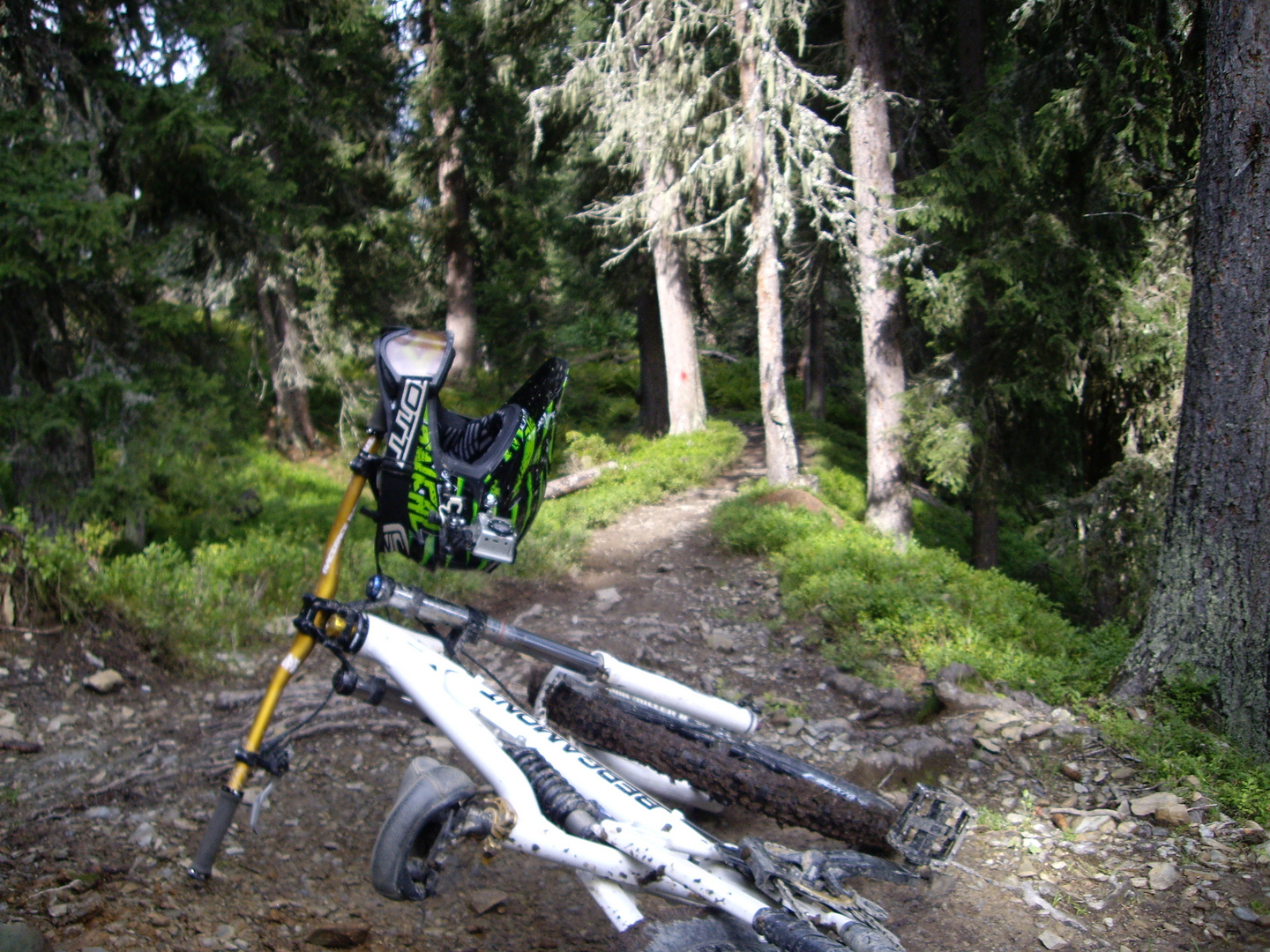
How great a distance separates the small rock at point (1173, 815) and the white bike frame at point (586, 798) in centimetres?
260

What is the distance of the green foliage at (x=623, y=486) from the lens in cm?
901

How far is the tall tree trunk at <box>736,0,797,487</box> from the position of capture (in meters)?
13.0

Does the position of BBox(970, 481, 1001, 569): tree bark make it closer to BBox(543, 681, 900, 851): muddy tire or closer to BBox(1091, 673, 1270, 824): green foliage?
BBox(1091, 673, 1270, 824): green foliage

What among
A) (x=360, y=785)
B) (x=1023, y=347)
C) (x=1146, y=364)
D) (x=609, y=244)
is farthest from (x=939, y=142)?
(x=360, y=785)

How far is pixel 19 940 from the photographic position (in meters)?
3.07

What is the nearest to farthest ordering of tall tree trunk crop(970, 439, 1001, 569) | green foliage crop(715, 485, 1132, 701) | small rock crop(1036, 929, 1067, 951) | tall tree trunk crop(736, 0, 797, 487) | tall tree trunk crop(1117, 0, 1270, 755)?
small rock crop(1036, 929, 1067, 951), tall tree trunk crop(1117, 0, 1270, 755), green foliage crop(715, 485, 1132, 701), tall tree trunk crop(970, 439, 1001, 569), tall tree trunk crop(736, 0, 797, 487)

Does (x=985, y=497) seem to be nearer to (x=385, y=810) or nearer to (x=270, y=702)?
(x=385, y=810)

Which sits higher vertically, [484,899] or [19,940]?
[19,940]

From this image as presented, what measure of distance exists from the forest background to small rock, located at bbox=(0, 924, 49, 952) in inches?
122

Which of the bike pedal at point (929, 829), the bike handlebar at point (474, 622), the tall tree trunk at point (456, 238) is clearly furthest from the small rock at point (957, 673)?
the tall tree trunk at point (456, 238)

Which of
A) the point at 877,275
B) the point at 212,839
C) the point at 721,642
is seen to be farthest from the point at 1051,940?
the point at 877,275

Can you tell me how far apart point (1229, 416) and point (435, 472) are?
195 inches

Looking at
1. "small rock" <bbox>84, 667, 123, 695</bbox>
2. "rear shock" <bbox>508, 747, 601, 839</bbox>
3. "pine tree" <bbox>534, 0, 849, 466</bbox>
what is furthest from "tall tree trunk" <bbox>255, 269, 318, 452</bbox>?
"rear shock" <bbox>508, 747, 601, 839</bbox>

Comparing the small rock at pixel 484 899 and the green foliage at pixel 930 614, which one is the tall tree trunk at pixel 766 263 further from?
the small rock at pixel 484 899
